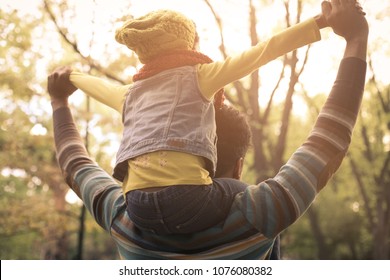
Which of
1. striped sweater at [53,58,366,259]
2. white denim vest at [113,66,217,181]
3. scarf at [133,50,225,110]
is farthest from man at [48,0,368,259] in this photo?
scarf at [133,50,225,110]

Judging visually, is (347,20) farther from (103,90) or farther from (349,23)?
(103,90)

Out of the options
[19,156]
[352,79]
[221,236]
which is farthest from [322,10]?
[19,156]

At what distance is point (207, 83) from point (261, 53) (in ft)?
0.43

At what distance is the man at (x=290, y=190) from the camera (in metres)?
0.88

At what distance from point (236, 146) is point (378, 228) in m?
6.62

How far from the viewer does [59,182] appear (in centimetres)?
909

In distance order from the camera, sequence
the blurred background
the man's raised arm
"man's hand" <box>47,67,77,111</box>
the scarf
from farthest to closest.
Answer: the blurred background → "man's hand" <box>47,67,77,111</box> → the scarf → the man's raised arm

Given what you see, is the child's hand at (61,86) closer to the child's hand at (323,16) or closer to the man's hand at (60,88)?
the man's hand at (60,88)

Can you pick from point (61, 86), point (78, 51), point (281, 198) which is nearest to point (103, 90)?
point (61, 86)

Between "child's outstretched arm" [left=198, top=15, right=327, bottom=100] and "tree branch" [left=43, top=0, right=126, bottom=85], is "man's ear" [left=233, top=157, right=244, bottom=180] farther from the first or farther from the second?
"tree branch" [left=43, top=0, right=126, bottom=85]

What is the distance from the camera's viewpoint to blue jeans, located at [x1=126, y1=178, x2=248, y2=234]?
0.91m

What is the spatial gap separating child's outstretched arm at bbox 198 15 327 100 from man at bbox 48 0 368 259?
46mm

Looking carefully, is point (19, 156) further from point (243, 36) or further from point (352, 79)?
point (352, 79)

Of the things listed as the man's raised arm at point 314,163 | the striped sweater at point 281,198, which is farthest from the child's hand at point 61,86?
the man's raised arm at point 314,163
